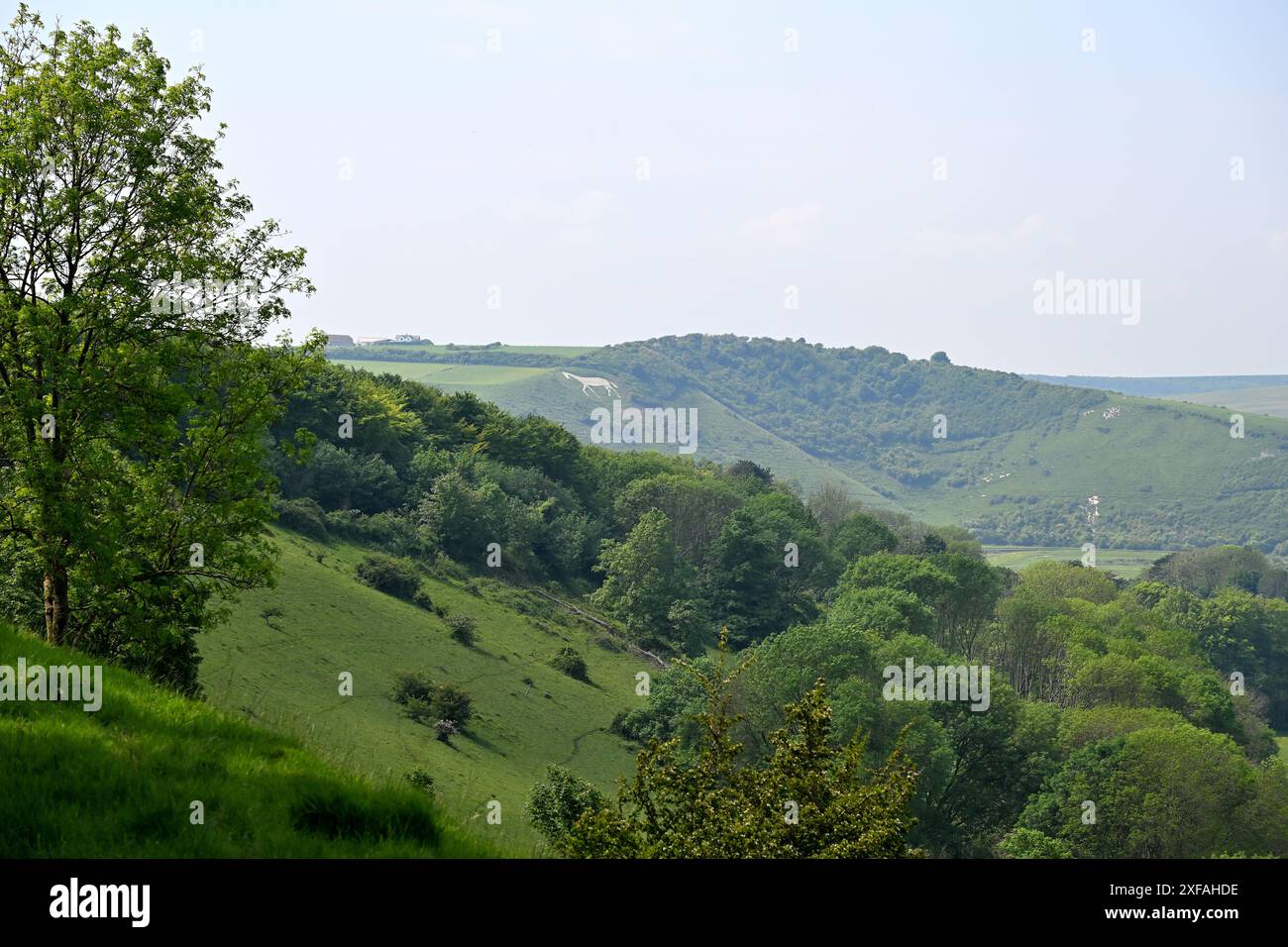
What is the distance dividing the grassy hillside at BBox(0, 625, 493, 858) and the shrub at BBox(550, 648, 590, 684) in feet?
229

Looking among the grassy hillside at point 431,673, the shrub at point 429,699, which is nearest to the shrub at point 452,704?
the shrub at point 429,699

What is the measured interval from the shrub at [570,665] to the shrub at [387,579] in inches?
455

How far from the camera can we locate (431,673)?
6606cm

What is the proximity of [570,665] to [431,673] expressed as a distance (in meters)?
14.8

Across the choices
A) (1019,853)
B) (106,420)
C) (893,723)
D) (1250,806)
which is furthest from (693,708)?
(106,420)

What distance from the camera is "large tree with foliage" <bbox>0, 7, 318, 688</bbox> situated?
57.5 feet

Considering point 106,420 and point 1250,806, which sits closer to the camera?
point 106,420

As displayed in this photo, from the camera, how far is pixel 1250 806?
2085 inches

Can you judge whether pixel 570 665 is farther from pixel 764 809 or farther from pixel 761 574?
pixel 764 809

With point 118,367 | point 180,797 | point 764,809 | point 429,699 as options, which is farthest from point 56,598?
point 429,699

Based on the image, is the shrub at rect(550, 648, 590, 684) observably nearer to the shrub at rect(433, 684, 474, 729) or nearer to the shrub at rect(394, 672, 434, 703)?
the shrub at rect(433, 684, 474, 729)

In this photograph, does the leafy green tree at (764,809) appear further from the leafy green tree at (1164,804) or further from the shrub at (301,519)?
Result: the shrub at (301,519)

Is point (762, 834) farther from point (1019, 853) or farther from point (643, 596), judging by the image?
point (643, 596)
